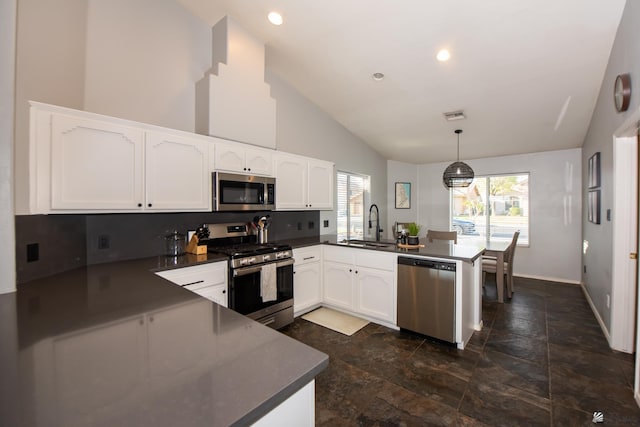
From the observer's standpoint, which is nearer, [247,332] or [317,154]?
[247,332]

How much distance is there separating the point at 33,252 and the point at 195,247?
1.07m

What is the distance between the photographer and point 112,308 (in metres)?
1.29

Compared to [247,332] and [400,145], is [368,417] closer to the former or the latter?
[247,332]

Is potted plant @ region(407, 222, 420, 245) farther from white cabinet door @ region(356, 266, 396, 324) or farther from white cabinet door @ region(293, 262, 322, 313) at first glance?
white cabinet door @ region(293, 262, 322, 313)

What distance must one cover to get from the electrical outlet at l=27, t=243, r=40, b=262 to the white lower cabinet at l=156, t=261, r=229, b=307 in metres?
0.69

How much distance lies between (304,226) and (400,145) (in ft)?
8.73

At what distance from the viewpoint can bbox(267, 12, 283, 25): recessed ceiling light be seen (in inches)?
108

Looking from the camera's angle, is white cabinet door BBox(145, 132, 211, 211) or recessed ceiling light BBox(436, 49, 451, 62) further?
recessed ceiling light BBox(436, 49, 451, 62)

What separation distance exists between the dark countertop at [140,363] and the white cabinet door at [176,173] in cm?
113

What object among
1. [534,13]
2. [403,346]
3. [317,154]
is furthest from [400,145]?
[403,346]

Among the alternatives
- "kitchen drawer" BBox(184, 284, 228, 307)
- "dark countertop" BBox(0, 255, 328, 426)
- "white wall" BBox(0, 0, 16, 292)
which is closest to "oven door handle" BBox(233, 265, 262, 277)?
"kitchen drawer" BBox(184, 284, 228, 307)

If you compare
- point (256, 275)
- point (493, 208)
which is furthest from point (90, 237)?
point (493, 208)

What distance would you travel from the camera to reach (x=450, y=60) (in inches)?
118

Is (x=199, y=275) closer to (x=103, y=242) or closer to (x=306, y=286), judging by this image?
(x=103, y=242)
